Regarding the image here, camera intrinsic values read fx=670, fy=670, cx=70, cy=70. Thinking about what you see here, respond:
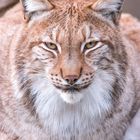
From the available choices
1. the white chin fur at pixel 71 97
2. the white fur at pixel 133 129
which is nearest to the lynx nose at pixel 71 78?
the white chin fur at pixel 71 97

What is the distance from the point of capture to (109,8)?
4.11 meters

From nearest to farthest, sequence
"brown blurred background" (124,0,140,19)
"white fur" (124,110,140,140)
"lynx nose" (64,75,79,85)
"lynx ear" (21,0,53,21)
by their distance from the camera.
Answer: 1. "lynx nose" (64,75,79,85)
2. "lynx ear" (21,0,53,21)
3. "white fur" (124,110,140,140)
4. "brown blurred background" (124,0,140,19)

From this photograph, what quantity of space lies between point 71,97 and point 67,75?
0.20 m

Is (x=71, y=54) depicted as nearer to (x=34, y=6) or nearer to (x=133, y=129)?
(x=34, y=6)

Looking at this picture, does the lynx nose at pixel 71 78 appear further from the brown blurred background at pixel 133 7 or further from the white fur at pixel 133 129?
the brown blurred background at pixel 133 7

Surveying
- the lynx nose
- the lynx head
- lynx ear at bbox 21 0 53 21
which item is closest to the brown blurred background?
the lynx head

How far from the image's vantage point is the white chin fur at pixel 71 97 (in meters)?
3.96

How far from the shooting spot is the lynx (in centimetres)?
396

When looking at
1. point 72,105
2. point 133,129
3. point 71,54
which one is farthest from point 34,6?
point 133,129

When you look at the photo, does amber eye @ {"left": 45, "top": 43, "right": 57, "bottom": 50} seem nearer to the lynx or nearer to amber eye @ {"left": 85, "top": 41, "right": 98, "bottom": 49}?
the lynx

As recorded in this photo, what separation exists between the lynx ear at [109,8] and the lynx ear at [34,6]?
285 mm

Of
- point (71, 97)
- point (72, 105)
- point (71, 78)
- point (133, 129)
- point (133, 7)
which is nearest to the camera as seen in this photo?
point (71, 78)

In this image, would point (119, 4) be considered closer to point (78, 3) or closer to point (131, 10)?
point (78, 3)

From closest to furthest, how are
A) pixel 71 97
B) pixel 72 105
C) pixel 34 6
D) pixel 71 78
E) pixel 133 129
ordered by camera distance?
pixel 71 78
pixel 71 97
pixel 34 6
pixel 72 105
pixel 133 129
